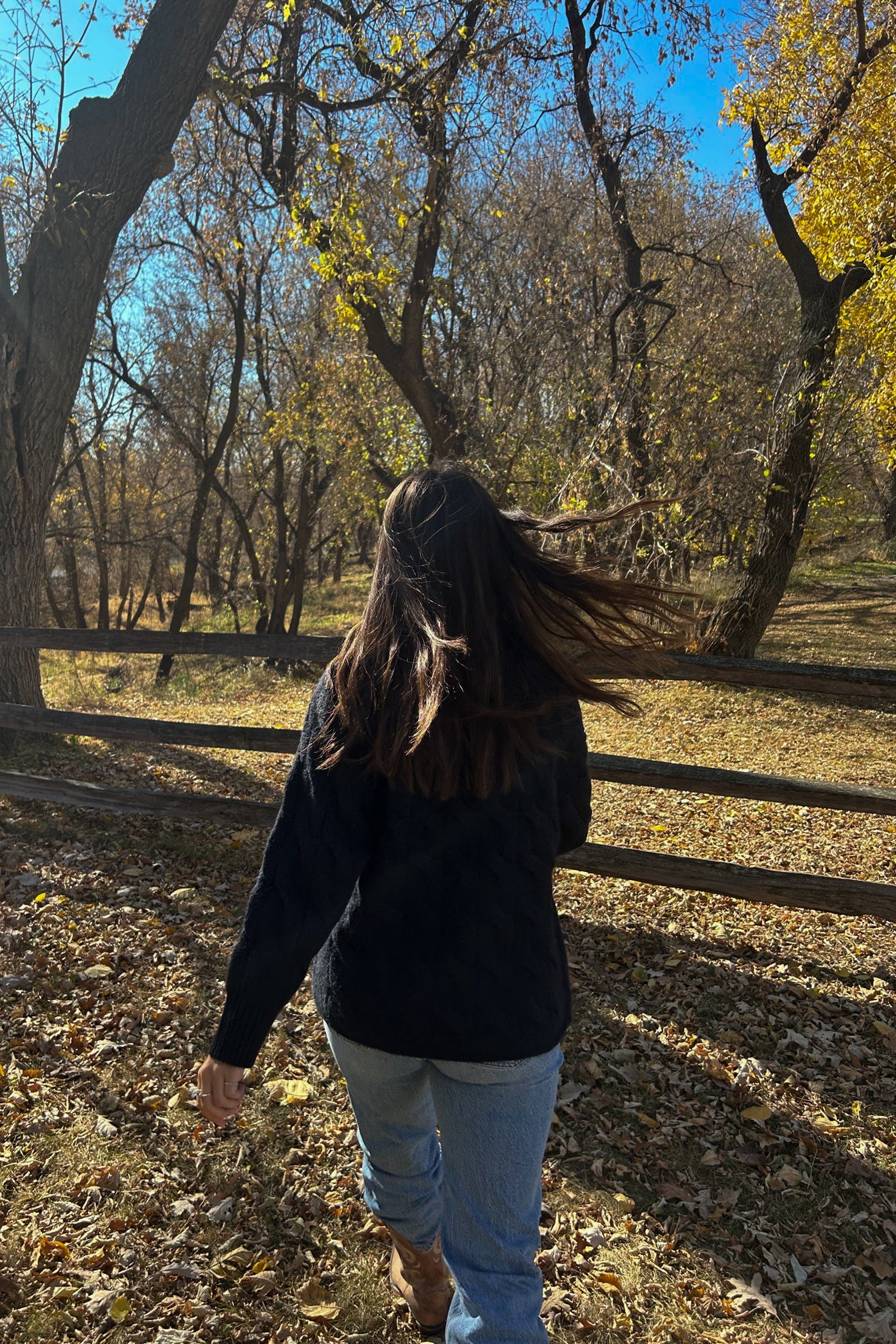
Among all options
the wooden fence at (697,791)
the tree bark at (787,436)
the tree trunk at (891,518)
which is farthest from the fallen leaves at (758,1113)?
the tree trunk at (891,518)

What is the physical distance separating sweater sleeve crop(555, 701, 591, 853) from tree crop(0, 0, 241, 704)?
5.27 m

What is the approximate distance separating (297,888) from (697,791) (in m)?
2.91

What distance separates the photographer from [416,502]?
5.01ft

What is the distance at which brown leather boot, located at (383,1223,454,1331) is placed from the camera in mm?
2006

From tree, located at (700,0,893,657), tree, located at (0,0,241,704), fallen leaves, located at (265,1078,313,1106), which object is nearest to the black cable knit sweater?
fallen leaves, located at (265,1078,313,1106)

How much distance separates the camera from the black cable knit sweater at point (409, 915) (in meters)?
1.46

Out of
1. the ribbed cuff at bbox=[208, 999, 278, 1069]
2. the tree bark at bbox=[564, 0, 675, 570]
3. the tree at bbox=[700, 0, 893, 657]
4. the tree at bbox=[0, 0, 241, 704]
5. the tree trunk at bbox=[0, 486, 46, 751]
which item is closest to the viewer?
the ribbed cuff at bbox=[208, 999, 278, 1069]

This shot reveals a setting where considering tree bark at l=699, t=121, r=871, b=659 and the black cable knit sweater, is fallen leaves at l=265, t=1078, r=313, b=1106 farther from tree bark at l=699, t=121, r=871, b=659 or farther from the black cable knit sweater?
tree bark at l=699, t=121, r=871, b=659

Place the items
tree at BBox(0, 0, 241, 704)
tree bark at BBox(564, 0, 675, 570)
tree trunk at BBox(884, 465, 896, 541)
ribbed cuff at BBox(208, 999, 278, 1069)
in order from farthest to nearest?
tree trunk at BBox(884, 465, 896, 541), tree bark at BBox(564, 0, 675, 570), tree at BBox(0, 0, 241, 704), ribbed cuff at BBox(208, 999, 278, 1069)

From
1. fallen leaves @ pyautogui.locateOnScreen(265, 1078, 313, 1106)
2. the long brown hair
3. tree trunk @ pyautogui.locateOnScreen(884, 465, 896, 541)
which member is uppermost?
tree trunk @ pyautogui.locateOnScreen(884, 465, 896, 541)

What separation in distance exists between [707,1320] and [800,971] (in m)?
1.86

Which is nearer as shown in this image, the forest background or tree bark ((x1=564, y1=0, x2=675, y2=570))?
the forest background

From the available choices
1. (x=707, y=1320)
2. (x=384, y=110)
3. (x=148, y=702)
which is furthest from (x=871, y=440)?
(x=707, y=1320)

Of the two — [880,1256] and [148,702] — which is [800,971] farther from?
[148,702]
